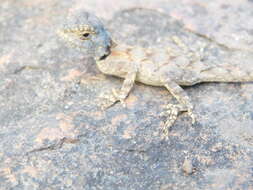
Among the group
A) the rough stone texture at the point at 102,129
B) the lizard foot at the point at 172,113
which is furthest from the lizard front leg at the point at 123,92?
the lizard foot at the point at 172,113

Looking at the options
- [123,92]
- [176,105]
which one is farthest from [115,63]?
[176,105]

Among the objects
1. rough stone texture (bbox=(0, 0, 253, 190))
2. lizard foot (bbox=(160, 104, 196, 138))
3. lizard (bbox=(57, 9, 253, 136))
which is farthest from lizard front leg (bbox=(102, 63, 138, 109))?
lizard foot (bbox=(160, 104, 196, 138))

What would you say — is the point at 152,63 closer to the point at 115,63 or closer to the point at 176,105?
the point at 115,63

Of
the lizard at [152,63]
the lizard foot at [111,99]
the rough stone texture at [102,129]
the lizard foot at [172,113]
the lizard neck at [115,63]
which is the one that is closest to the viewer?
the rough stone texture at [102,129]

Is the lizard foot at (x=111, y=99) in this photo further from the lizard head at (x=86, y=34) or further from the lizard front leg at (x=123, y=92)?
the lizard head at (x=86, y=34)

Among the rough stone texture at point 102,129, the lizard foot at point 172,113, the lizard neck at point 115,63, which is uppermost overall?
the lizard neck at point 115,63

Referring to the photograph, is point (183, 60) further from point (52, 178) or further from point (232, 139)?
point (52, 178)

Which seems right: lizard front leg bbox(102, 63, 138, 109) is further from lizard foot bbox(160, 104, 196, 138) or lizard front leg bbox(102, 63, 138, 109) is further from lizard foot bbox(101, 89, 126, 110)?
lizard foot bbox(160, 104, 196, 138)

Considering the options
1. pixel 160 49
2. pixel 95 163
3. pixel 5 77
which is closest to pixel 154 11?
pixel 160 49
